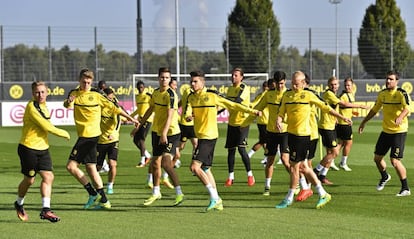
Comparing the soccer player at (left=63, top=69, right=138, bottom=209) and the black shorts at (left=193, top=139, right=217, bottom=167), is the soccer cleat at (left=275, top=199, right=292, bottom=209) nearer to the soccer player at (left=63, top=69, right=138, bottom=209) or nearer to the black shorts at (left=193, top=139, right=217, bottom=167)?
the black shorts at (left=193, top=139, right=217, bottom=167)

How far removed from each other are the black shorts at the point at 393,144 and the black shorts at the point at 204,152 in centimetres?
334

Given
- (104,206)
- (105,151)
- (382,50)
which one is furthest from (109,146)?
(382,50)

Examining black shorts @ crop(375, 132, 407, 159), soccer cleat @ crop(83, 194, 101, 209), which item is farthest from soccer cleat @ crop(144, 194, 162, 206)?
black shorts @ crop(375, 132, 407, 159)

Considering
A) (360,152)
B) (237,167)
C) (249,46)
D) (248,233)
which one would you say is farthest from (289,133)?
(249,46)

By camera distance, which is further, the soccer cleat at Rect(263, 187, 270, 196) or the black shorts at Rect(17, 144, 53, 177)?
the soccer cleat at Rect(263, 187, 270, 196)

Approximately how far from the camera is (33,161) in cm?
1152

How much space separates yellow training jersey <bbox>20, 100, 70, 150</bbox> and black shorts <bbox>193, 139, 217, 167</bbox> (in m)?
2.09

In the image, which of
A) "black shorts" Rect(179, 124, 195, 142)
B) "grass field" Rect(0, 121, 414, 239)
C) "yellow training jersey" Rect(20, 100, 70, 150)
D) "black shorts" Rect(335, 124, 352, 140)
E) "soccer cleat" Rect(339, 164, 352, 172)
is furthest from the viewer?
"black shorts" Rect(179, 124, 195, 142)

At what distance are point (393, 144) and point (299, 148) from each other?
2.24m

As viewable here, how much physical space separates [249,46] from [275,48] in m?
6.11

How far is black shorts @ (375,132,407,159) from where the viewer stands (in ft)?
46.7

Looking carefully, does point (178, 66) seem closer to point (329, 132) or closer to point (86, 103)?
point (329, 132)

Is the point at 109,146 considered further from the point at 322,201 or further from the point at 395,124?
the point at 395,124

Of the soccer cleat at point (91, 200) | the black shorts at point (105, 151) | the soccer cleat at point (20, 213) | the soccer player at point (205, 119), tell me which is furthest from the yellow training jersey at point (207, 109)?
the soccer cleat at point (20, 213)
